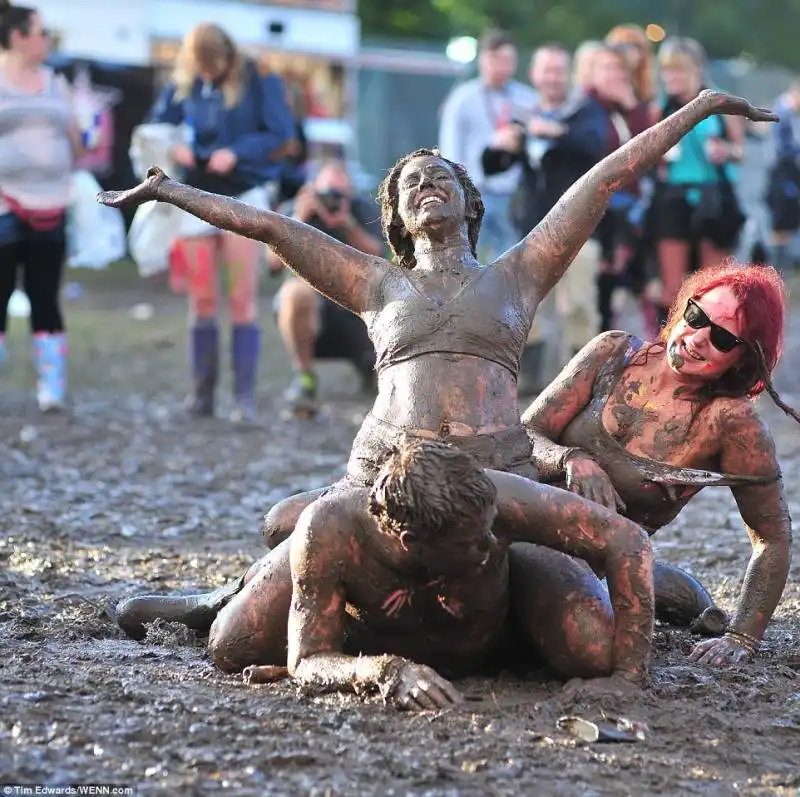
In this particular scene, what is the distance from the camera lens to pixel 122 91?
19.7 m

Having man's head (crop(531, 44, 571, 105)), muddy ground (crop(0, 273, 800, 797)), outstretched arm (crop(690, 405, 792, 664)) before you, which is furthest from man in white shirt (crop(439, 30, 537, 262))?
outstretched arm (crop(690, 405, 792, 664))

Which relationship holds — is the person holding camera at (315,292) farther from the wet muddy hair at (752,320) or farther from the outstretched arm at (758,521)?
the outstretched arm at (758,521)

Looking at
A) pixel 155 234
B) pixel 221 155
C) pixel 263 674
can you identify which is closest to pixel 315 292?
pixel 155 234

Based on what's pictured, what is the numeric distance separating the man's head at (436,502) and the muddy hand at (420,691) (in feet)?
0.97

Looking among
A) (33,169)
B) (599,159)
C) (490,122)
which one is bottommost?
(33,169)

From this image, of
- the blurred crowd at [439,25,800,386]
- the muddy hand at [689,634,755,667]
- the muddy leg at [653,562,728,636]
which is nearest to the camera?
the muddy hand at [689,634,755,667]

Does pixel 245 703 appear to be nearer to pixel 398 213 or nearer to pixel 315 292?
pixel 398 213

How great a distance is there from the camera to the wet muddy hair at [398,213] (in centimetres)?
508

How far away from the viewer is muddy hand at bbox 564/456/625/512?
4.64m

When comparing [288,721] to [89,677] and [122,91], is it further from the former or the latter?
[122,91]

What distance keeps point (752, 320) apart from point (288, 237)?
1418mm

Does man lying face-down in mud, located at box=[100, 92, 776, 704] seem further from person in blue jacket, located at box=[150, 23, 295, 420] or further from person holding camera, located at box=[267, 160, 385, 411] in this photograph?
person holding camera, located at box=[267, 160, 385, 411]

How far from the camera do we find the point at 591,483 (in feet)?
15.3

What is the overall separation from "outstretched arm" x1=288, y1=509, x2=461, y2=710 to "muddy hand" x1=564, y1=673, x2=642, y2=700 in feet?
1.05
